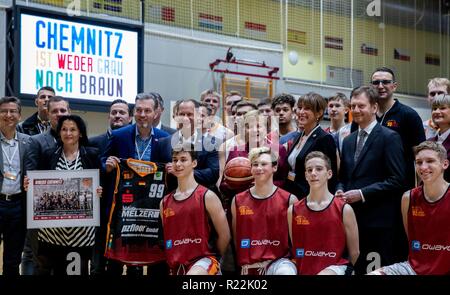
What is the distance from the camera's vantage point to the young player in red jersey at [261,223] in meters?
4.87

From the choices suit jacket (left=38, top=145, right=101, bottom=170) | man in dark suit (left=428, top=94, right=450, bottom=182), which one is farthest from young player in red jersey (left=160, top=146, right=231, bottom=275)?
man in dark suit (left=428, top=94, right=450, bottom=182)

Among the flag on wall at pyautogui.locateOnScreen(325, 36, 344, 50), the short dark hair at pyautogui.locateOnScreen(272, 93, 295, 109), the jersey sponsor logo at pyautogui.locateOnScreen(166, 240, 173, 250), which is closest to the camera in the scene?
the jersey sponsor logo at pyautogui.locateOnScreen(166, 240, 173, 250)

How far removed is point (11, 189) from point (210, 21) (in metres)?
9.37

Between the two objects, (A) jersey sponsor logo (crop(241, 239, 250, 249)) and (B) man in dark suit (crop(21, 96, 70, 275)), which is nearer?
(A) jersey sponsor logo (crop(241, 239, 250, 249))

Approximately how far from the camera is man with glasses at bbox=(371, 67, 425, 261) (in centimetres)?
521

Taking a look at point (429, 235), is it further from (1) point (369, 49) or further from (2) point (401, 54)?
(2) point (401, 54)

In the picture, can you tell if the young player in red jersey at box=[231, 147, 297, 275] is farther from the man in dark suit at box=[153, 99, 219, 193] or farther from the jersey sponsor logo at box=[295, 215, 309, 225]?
the man in dark suit at box=[153, 99, 219, 193]

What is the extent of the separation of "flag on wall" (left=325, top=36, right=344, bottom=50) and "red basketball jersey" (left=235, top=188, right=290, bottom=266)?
11826 mm

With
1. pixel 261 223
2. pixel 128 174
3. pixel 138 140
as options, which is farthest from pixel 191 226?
pixel 138 140

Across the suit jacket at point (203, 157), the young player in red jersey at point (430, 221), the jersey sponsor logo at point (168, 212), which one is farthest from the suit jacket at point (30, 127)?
the young player in red jersey at point (430, 221)

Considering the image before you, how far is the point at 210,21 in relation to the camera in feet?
46.8

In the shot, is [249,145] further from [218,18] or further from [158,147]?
[218,18]

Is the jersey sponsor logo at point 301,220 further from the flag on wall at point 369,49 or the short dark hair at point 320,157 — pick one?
the flag on wall at point 369,49

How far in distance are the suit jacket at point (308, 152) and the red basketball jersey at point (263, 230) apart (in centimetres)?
20
